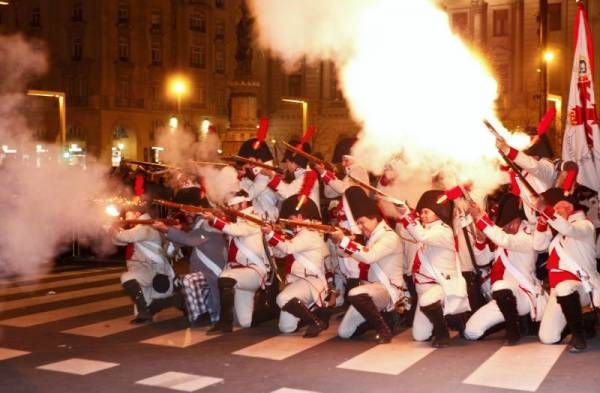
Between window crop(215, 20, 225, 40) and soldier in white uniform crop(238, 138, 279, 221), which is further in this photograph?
window crop(215, 20, 225, 40)

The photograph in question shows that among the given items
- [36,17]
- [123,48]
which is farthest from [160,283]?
[123,48]

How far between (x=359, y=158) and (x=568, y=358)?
4.84 meters

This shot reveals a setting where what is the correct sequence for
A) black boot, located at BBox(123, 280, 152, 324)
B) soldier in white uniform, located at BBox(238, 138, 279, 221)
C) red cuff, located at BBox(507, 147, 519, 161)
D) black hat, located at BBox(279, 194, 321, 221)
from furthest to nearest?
soldier in white uniform, located at BBox(238, 138, 279, 221), black boot, located at BBox(123, 280, 152, 324), black hat, located at BBox(279, 194, 321, 221), red cuff, located at BBox(507, 147, 519, 161)

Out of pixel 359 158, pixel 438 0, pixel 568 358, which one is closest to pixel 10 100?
pixel 359 158

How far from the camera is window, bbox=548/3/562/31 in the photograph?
46.2m

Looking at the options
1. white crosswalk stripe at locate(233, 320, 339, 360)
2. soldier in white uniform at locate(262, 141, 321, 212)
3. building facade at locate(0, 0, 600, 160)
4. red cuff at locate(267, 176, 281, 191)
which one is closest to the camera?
white crosswalk stripe at locate(233, 320, 339, 360)

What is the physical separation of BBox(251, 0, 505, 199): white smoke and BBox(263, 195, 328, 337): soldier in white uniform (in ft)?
5.76

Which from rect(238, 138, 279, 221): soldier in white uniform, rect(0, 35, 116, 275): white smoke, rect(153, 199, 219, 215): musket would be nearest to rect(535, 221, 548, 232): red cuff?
rect(153, 199, 219, 215): musket

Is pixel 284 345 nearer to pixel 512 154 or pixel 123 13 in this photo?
pixel 512 154

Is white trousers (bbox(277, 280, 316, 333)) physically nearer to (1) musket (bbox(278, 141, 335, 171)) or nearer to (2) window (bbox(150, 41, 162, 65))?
(1) musket (bbox(278, 141, 335, 171))

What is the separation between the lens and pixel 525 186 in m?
8.96

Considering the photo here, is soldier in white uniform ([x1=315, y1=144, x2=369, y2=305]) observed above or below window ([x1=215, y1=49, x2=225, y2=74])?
below

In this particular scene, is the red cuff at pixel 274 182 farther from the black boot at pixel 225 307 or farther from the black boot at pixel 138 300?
the black boot at pixel 138 300

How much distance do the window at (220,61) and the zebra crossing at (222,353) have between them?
51.6 metres
